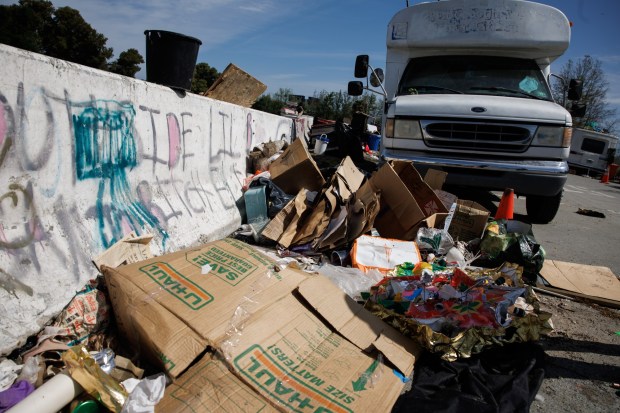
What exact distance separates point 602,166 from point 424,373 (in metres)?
23.5

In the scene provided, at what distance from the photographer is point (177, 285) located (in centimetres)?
214

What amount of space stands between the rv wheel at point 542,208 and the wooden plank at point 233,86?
4.39 m

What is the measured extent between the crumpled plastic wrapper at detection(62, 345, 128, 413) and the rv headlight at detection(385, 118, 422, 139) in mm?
4463

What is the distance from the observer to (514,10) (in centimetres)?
A: 536

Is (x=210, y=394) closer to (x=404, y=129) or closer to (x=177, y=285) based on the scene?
(x=177, y=285)

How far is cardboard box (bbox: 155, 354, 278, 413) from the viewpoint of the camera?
5.26 feet

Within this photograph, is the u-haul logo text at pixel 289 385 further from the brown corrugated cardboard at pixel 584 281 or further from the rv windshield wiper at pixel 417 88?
the rv windshield wiper at pixel 417 88

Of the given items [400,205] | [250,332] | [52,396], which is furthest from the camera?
[400,205]

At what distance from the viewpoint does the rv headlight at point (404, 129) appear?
5.15 m

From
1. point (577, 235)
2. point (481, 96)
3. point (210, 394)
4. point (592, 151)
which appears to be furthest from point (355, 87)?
point (592, 151)

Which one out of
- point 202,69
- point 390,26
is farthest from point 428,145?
point 202,69

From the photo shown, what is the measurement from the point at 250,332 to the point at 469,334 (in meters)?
1.34

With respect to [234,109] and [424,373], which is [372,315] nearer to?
[424,373]

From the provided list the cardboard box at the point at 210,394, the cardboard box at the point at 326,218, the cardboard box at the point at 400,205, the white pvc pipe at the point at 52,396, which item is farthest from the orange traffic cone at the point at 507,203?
the white pvc pipe at the point at 52,396
